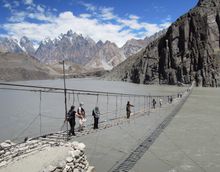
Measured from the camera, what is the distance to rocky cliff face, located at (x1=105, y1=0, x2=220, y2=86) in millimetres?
143875

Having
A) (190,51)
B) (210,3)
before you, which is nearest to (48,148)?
(190,51)

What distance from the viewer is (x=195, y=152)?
75.9 ft

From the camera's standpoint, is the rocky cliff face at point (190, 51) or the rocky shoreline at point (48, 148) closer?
the rocky shoreline at point (48, 148)

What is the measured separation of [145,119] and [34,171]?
1035 inches

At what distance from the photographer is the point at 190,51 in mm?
150000

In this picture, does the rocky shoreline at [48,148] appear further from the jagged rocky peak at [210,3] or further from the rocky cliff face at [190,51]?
the jagged rocky peak at [210,3]

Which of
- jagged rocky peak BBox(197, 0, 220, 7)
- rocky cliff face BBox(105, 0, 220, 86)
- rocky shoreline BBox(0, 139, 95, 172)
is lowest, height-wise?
rocky shoreline BBox(0, 139, 95, 172)

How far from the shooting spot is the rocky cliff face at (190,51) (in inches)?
5664

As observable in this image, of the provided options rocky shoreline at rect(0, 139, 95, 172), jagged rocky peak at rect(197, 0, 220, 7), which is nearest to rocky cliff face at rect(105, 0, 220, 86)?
jagged rocky peak at rect(197, 0, 220, 7)

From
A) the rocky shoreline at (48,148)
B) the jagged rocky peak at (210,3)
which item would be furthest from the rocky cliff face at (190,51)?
the rocky shoreline at (48,148)

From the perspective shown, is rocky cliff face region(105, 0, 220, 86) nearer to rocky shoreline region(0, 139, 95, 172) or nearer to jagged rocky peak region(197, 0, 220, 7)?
jagged rocky peak region(197, 0, 220, 7)

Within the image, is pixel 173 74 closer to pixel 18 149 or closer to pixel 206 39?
pixel 206 39

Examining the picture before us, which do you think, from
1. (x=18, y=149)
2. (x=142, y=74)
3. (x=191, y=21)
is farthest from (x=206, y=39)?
(x=18, y=149)

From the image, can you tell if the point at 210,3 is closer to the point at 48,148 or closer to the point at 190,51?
the point at 190,51
